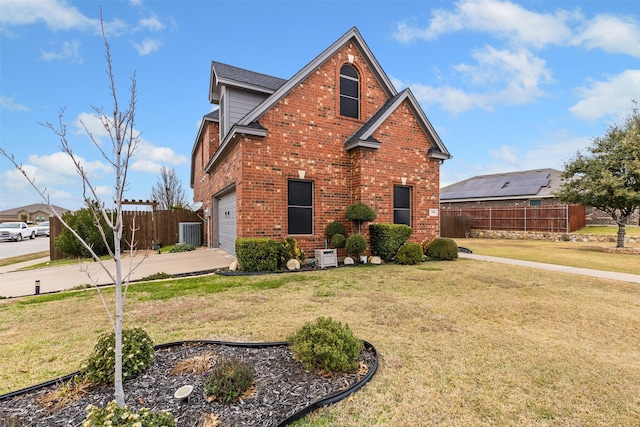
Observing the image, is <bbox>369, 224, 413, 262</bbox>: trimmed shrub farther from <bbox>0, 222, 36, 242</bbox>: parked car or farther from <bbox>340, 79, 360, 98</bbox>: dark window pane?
<bbox>0, 222, 36, 242</bbox>: parked car

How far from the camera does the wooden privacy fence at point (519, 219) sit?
20.3 metres

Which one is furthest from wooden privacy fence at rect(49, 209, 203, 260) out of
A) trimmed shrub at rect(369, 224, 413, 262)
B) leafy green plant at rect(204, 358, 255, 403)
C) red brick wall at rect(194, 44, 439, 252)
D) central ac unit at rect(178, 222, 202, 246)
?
leafy green plant at rect(204, 358, 255, 403)

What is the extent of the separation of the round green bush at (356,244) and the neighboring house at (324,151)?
0.90 m

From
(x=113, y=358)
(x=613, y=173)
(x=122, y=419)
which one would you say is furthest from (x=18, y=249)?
(x=613, y=173)

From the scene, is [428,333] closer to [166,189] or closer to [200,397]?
[200,397]

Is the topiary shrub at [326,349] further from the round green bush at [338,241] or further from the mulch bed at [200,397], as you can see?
the round green bush at [338,241]

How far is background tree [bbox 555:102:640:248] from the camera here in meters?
13.9

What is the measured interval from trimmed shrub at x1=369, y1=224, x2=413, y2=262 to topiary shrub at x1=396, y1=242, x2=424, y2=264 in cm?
26

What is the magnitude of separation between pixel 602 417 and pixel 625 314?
391 cm

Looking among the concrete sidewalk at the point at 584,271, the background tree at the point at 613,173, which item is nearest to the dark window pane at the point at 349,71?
the concrete sidewalk at the point at 584,271

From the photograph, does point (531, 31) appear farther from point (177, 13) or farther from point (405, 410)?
point (405, 410)

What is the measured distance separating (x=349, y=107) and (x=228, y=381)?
10332 millimetres

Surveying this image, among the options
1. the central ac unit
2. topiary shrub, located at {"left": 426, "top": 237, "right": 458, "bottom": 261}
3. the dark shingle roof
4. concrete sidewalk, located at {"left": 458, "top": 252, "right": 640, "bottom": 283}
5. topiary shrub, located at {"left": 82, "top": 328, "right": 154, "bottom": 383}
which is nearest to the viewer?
topiary shrub, located at {"left": 82, "top": 328, "right": 154, "bottom": 383}

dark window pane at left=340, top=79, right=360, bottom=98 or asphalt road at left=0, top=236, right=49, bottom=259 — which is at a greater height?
dark window pane at left=340, top=79, right=360, bottom=98
